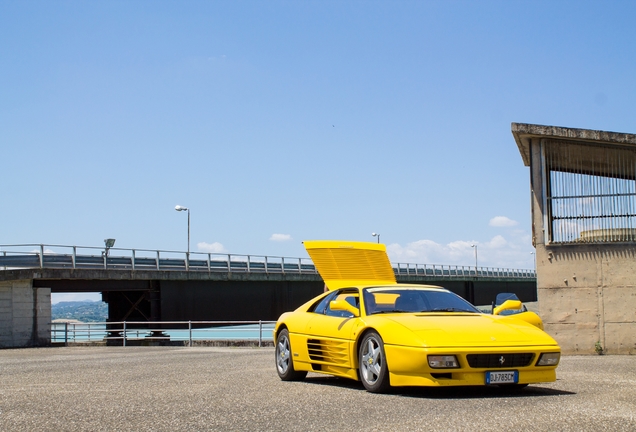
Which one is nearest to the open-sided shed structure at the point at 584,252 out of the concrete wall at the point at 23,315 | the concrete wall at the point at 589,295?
the concrete wall at the point at 589,295

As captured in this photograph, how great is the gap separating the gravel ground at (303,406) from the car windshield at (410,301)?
3.09 feet

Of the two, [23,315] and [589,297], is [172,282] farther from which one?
[589,297]

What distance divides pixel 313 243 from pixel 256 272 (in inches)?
1265

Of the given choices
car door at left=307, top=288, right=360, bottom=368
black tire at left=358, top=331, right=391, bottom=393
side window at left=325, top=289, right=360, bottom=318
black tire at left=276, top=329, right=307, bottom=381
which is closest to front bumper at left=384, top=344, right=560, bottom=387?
black tire at left=358, top=331, right=391, bottom=393

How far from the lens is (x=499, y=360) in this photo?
8258 millimetres

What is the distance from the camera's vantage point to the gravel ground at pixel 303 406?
6.59 meters

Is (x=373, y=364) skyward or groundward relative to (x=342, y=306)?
groundward

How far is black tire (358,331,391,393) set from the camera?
8539 millimetres

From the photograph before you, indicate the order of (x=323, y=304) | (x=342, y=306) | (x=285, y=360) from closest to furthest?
(x=342, y=306) < (x=323, y=304) < (x=285, y=360)

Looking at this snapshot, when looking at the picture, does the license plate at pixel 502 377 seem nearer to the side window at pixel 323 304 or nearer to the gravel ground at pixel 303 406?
the gravel ground at pixel 303 406

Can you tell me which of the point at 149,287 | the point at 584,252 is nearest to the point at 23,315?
the point at 149,287

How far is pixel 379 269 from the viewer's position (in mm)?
13812

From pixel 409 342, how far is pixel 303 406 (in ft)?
4.16

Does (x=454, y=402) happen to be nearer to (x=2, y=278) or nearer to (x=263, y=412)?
(x=263, y=412)
